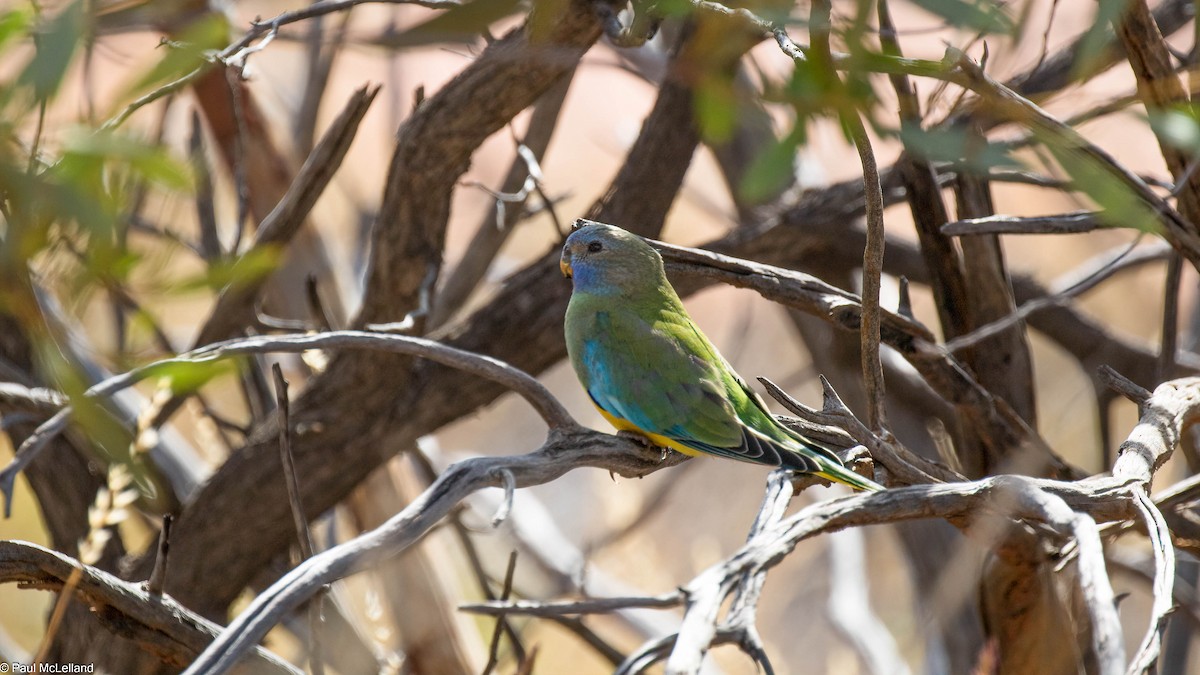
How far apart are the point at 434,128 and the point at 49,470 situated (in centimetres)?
200

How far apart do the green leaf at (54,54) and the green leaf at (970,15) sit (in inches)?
42.8

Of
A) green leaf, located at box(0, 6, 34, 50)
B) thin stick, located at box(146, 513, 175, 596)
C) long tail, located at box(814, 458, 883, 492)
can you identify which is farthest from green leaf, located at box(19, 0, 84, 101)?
long tail, located at box(814, 458, 883, 492)

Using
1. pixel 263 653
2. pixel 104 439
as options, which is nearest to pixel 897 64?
pixel 104 439

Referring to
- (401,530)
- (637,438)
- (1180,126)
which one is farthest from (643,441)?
(1180,126)

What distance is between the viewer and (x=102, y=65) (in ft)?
36.1

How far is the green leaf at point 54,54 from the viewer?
1229 millimetres

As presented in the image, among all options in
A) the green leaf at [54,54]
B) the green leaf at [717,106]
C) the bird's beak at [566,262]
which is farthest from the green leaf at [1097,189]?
the bird's beak at [566,262]

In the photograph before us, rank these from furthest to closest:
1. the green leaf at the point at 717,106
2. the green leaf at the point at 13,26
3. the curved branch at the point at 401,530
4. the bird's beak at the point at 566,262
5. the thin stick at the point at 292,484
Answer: the bird's beak at the point at 566,262 < the thin stick at the point at 292,484 < the green leaf at the point at 717,106 < the curved branch at the point at 401,530 < the green leaf at the point at 13,26

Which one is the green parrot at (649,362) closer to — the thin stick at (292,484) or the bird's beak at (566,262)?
the bird's beak at (566,262)

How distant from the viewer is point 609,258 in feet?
11.3

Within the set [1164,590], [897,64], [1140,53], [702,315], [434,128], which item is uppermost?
[702,315]

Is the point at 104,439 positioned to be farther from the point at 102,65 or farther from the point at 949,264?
the point at 102,65

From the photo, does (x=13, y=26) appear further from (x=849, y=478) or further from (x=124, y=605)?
(x=849, y=478)

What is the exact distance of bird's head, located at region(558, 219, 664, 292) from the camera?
3.38 meters
